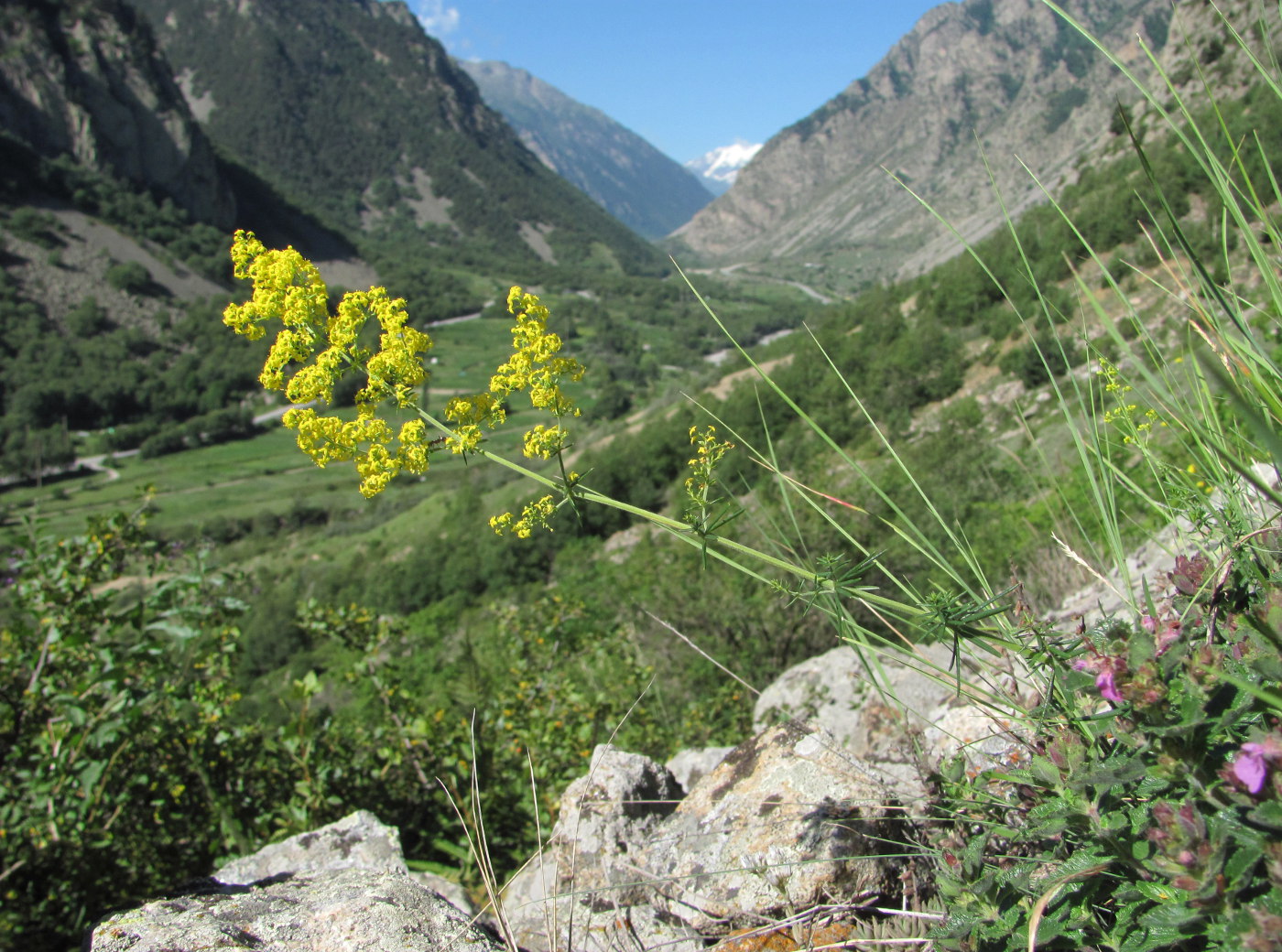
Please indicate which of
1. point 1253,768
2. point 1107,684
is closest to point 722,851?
point 1107,684

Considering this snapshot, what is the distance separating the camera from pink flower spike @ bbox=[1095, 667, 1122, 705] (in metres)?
1.63

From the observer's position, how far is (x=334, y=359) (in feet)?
8.13

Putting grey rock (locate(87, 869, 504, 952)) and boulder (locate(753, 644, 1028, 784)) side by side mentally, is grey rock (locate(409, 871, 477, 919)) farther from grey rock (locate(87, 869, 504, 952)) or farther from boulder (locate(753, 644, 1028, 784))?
boulder (locate(753, 644, 1028, 784))

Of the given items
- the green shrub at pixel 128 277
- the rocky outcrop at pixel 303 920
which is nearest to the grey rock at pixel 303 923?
the rocky outcrop at pixel 303 920

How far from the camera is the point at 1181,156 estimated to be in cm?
2411

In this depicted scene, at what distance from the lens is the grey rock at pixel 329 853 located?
3.65m

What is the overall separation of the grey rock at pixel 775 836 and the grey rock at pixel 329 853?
4.69ft

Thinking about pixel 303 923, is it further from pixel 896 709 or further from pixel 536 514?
pixel 896 709

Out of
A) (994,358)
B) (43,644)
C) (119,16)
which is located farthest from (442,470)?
(119,16)

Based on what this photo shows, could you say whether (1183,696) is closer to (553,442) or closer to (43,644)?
(553,442)

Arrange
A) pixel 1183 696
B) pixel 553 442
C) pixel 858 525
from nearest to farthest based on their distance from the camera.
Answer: pixel 1183 696
pixel 553 442
pixel 858 525

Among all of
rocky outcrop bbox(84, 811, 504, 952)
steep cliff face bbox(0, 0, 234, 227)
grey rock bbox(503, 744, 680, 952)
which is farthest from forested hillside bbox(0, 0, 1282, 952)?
steep cliff face bbox(0, 0, 234, 227)

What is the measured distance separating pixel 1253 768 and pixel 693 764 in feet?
13.8

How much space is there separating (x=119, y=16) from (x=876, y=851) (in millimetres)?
205567
